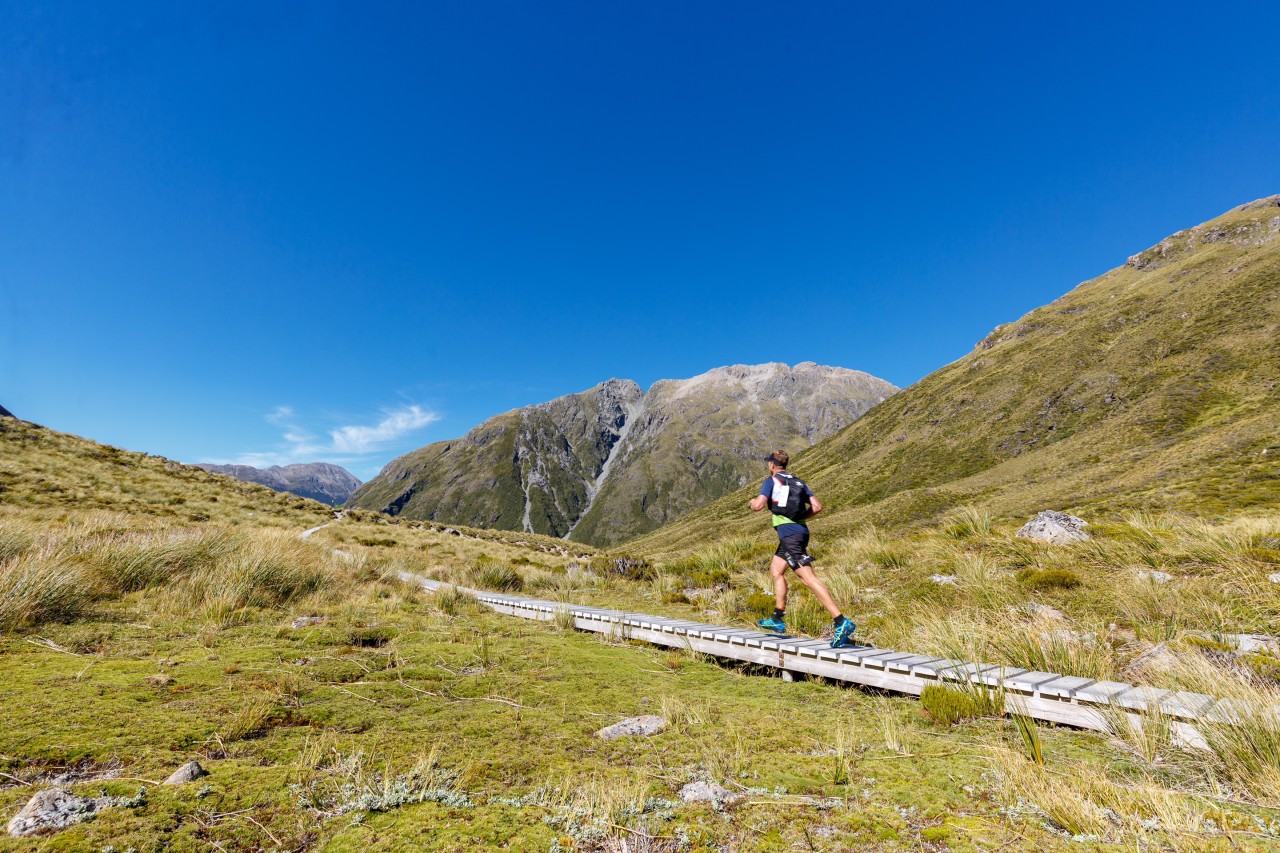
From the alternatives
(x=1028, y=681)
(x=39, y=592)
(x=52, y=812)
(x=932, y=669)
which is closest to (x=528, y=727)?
(x=52, y=812)

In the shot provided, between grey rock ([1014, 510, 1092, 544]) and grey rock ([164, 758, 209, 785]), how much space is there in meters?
15.6

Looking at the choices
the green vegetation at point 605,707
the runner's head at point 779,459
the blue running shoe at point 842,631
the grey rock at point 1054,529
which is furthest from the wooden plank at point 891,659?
the grey rock at point 1054,529

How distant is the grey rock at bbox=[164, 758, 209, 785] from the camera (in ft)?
9.04

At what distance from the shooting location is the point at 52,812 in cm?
227

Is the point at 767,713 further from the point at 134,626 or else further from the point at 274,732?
the point at 134,626

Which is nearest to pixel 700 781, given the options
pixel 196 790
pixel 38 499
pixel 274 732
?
pixel 196 790

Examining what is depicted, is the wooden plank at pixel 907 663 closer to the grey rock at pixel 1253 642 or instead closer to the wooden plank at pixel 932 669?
the wooden plank at pixel 932 669

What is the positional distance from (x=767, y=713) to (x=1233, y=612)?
22.0 ft

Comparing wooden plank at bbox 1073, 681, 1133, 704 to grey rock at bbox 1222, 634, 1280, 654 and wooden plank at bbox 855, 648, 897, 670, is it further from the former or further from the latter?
grey rock at bbox 1222, 634, 1280, 654

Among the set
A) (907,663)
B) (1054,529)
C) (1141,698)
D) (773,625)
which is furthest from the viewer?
(1054,529)

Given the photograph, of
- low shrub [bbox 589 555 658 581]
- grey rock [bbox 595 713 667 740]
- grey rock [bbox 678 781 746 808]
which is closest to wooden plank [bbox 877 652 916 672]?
grey rock [bbox 595 713 667 740]

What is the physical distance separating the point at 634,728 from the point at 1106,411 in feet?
381

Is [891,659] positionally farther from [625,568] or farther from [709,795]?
[625,568]

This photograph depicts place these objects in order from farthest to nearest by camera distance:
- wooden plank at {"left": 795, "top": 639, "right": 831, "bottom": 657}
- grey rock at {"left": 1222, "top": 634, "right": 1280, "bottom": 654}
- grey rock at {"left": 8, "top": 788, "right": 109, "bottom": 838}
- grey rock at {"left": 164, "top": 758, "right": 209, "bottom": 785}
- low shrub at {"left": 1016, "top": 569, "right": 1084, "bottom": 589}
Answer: low shrub at {"left": 1016, "top": 569, "right": 1084, "bottom": 589}, wooden plank at {"left": 795, "top": 639, "right": 831, "bottom": 657}, grey rock at {"left": 1222, "top": 634, "right": 1280, "bottom": 654}, grey rock at {"left": 164, "top": 758, "right": 209, "bottom": 785}, grey rock at {"left": 8, "top": 788, "right": 109, "bottom": 838}
